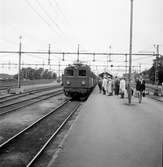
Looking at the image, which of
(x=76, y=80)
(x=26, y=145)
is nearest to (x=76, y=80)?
(x=76, y=80)

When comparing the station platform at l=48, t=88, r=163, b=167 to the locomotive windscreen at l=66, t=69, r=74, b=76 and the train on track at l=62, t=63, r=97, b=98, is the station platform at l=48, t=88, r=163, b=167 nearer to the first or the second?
the train on track at l=62, t=63, r=97, b=98

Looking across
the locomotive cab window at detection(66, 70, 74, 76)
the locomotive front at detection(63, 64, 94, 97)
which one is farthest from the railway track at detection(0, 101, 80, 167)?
the locomotive cab window at detection(66, 70, 74, 76)

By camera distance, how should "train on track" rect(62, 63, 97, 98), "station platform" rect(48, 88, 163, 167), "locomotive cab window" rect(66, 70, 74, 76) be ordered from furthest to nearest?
1. "locomotive cab window" rect(66, 70, 74, 76)
2. "train on track" rect(62, 63, 97, 98)
3. "station platform" rect(48, 88, 163, 167)

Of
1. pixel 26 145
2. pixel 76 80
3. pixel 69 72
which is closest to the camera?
pixel 26 145

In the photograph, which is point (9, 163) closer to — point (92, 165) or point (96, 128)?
point (92, 165)

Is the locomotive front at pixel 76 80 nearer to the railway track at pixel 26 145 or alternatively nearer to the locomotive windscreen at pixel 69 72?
the locomotive windscreen at pixel 69 72

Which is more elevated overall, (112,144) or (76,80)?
(76,80)

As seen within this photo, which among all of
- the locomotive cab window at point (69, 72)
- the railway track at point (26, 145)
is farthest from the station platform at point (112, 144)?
the locomotive cab window at point (69, 72)

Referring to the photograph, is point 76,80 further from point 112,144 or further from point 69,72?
point 112,144

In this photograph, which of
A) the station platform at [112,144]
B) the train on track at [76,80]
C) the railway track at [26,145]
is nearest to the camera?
the station platform at [112,144]

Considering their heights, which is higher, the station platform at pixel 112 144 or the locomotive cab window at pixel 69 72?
the locomotive cab window at pixel 69 72

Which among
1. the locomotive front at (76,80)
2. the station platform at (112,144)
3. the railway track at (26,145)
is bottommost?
the railway track at (26,145)

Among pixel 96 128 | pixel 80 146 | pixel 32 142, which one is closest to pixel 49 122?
pixel 96 128

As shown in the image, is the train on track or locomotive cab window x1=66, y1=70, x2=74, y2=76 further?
locomotive cab window x1=66, y1=70, x2=74, y2=76
